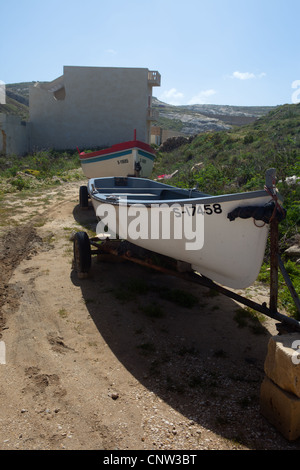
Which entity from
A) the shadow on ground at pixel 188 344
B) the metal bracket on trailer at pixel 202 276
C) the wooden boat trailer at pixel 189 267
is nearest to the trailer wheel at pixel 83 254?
the wooden boat trailer at pixel 189 267

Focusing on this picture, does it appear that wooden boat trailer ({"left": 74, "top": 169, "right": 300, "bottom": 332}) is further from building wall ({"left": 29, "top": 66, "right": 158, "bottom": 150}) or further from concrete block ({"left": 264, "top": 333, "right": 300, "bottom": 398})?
building wall ({"left": 29, "top": 66, "right": 158, "bottom": 150})

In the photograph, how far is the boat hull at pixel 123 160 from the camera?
10.6 metres

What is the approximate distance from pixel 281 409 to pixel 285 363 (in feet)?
1.14

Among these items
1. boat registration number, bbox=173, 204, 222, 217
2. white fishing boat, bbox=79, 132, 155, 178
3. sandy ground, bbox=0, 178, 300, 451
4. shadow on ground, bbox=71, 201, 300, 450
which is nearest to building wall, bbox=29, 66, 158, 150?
white fishing boat, bbox=79, 132, 155, 178

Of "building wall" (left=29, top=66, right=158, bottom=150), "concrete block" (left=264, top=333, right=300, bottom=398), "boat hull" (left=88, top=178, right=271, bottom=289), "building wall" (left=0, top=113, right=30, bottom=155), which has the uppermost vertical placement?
"building wall" (left=29, top=66, right=158, bottom=150)

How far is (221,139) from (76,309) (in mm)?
19578

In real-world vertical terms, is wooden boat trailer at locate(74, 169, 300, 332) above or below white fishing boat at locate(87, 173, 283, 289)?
below

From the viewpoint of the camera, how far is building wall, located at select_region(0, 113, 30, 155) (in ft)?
66.5

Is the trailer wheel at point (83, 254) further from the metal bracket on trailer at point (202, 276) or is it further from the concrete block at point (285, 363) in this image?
the concrete block at point (285, 363)

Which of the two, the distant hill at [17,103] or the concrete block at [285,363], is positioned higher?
the distant hill at [17,103]

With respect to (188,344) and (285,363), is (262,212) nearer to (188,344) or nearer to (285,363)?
(285,363)

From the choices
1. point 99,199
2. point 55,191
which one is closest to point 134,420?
point 99,199

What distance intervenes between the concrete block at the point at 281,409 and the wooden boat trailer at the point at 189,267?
0.65 m

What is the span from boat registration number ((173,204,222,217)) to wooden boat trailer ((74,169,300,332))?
561mm
